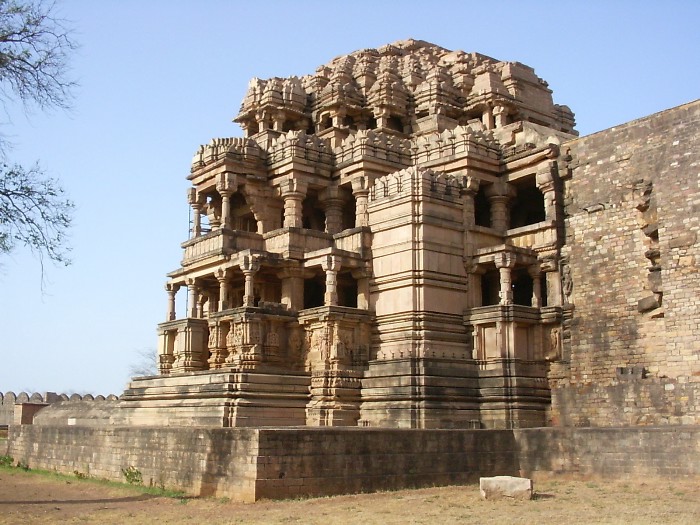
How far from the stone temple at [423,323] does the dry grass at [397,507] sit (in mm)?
640

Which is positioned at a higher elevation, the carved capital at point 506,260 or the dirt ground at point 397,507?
the carved capital at point 506,260

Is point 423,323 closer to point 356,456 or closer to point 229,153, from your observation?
point 356,456

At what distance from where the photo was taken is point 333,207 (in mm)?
30953

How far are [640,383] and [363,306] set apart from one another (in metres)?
8.29

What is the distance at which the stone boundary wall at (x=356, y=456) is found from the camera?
1817 cm

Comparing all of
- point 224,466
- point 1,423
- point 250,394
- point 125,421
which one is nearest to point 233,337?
point 250,394

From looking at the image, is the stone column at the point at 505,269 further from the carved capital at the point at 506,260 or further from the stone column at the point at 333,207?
the stone column at the point at 333,207

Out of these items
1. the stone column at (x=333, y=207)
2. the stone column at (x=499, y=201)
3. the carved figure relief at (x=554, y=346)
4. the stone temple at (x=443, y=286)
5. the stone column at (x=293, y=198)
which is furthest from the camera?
the stone column at (x=333, y=207)

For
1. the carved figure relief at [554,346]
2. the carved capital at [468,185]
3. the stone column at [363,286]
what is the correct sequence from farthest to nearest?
the carved capital at [468,185] → the stone column at [363,286] → the carved figure relief at [554,346]

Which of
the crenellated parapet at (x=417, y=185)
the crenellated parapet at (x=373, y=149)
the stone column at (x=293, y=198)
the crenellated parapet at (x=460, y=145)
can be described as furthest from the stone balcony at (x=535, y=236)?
the stone column at (x=293, y=198)

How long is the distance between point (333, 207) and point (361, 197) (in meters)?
1.76

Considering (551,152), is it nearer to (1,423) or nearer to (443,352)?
(443,352)

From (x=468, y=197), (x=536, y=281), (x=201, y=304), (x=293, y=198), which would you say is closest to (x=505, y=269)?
(x=536, y=281)

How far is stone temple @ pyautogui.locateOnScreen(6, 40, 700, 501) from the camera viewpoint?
20438 millimetres
